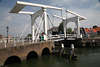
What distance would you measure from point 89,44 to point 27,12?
Result: 13.8 metres

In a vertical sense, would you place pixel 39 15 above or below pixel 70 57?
above

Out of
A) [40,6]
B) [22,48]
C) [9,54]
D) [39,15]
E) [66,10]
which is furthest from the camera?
[66,10]

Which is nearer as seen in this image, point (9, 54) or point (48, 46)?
point (9, 54)

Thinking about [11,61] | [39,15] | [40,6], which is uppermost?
[40,6]

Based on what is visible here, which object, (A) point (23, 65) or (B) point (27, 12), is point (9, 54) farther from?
(B) point (27, 12)

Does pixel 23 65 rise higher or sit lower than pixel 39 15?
lower

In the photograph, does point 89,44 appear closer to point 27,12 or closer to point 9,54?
point 27,12

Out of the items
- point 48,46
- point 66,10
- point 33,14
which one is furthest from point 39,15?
point 66,10

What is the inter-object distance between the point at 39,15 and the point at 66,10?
5.83 meters

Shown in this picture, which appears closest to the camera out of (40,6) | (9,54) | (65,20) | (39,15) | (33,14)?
(9,54)

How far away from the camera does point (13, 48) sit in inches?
365

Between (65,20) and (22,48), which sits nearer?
(22,48)

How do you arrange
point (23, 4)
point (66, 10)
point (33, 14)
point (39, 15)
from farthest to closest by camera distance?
point (66, 10)
point (33, 14)
point (39, 15)
point (23, 4)

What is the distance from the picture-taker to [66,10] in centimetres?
1808
